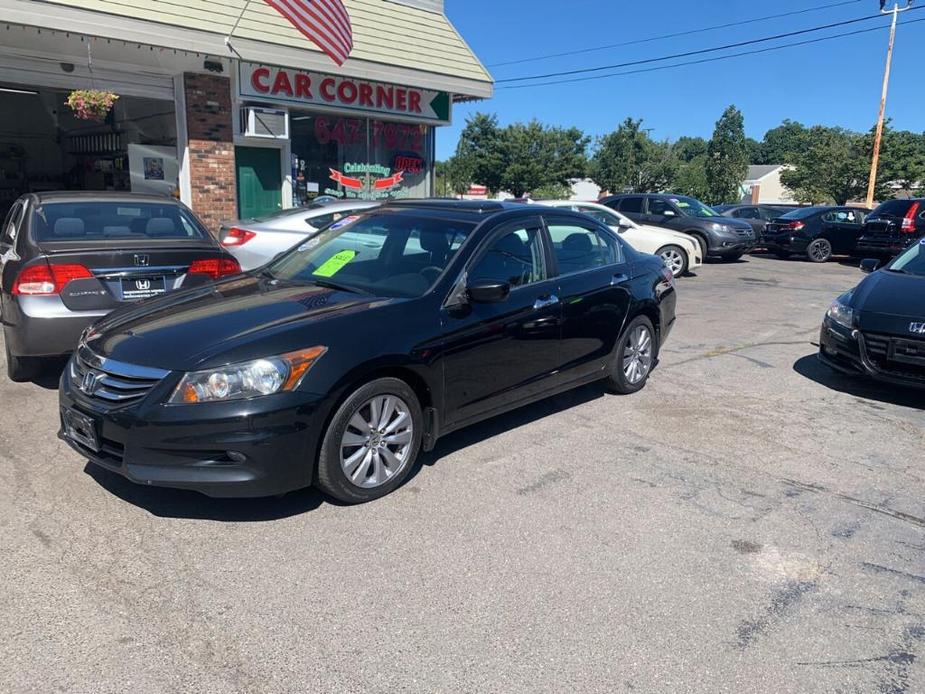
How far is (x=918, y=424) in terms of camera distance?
575 cm

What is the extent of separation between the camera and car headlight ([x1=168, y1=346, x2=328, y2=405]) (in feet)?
11.7

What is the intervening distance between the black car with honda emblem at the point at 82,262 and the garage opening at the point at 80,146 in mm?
6336

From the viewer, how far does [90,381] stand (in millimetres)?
3895

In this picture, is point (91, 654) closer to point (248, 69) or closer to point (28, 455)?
point (28, 455)

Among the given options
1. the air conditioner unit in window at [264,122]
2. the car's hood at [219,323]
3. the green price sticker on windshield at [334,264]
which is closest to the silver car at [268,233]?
the green price sticker on windshield at [334,264]

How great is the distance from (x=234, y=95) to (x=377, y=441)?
10453mm

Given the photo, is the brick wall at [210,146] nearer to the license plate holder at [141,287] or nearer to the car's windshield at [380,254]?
the license plate holder at [141,287]

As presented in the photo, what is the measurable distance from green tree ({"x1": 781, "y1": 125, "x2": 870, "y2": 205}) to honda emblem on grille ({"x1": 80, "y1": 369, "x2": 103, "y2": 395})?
1975 inches

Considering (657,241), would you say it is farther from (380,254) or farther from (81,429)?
(81,429)

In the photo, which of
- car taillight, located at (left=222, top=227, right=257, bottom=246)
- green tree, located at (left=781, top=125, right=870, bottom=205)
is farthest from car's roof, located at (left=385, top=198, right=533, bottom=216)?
green tree, located at (left=781, top=125, right=870, bottom=205)

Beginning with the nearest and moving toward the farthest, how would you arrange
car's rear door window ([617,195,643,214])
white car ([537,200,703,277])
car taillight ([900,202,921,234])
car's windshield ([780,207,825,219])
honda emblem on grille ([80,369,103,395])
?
honda emblem on grille ([80,369,103,395]) → white car ([537,200,703,277]) → car taillight ([900,202,921,234]) → car's rear door window ([617,195,643,214]) → car's windshield ([780,207,825,219])

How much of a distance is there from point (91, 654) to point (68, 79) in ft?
36.2

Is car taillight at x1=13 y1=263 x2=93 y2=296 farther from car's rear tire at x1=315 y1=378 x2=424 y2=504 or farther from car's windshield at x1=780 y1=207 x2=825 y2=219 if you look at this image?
car's windshield at x1=780 y1=207 x2=825 y2=219

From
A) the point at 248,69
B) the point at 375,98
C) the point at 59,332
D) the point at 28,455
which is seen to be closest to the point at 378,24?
the point at 375,98
